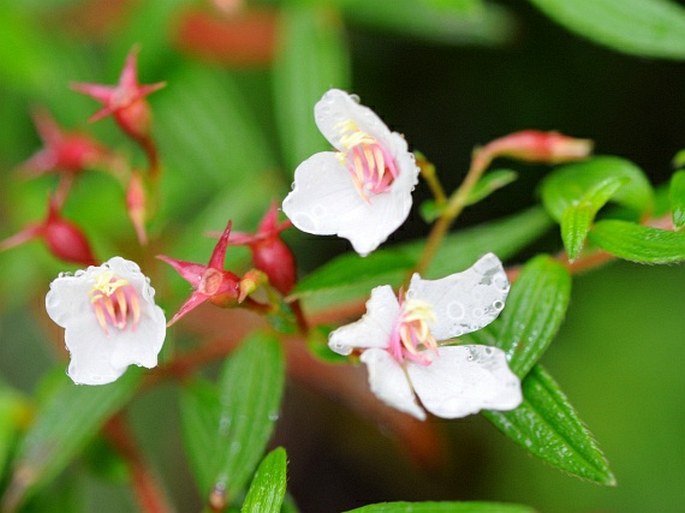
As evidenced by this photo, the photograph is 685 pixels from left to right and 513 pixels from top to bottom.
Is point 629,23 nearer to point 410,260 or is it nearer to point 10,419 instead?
point 410,260

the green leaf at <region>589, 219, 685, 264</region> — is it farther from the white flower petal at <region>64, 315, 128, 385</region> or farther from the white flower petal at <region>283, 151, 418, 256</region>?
the white flower petal at <region>64, 315, 128, 385</region>

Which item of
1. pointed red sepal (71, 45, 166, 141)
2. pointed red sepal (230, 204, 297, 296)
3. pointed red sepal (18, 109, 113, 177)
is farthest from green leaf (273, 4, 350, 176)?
pointed red sepal (230, 204, 297, 296)

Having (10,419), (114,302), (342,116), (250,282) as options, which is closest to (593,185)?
(342,116)

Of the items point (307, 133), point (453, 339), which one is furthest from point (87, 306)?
point (307, 133)

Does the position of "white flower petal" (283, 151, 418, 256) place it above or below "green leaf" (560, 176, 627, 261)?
above

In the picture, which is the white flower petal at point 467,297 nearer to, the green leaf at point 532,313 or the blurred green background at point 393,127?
the green leaf at point 532,313

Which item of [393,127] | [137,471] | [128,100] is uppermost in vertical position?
[128,100]
